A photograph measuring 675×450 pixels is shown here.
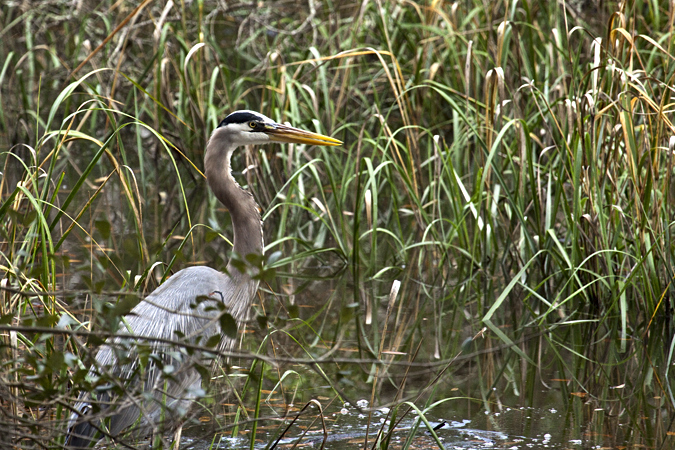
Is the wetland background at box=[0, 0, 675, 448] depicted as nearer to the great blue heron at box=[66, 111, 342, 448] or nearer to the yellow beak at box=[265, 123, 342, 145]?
the great blue heron at box=[66, 111, 342, 448]

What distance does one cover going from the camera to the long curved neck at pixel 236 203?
11.4 ft

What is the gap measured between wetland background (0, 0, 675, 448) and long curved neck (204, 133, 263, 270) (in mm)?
203

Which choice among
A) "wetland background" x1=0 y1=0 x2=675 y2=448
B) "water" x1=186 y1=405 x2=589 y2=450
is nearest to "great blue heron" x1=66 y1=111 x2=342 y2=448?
"wetland background" x1=0 y1=0 x2=675 y2=448

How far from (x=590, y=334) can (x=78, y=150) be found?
524 centimetres

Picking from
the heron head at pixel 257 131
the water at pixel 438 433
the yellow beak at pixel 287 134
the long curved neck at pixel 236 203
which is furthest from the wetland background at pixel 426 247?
the yellow beak at pixel 287 134

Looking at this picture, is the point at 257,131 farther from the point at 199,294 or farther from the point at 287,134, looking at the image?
the point at 199,294

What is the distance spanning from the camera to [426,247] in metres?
5.52

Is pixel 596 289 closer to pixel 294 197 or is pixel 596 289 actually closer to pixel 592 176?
pixel 592 176

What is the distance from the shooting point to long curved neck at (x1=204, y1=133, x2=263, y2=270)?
11.4 ft

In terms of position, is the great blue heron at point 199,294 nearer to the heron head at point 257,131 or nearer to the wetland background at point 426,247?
the heron head at point 257,131

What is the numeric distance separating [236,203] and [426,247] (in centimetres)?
228

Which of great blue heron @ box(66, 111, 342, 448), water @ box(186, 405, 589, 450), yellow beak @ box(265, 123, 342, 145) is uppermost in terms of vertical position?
yellow beak @ box(265, 123, 342, 145)

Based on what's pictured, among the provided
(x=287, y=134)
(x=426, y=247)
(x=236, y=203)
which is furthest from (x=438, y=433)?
(x=426, y=247)

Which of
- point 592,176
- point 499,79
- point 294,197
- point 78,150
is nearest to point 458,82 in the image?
point 294,197
